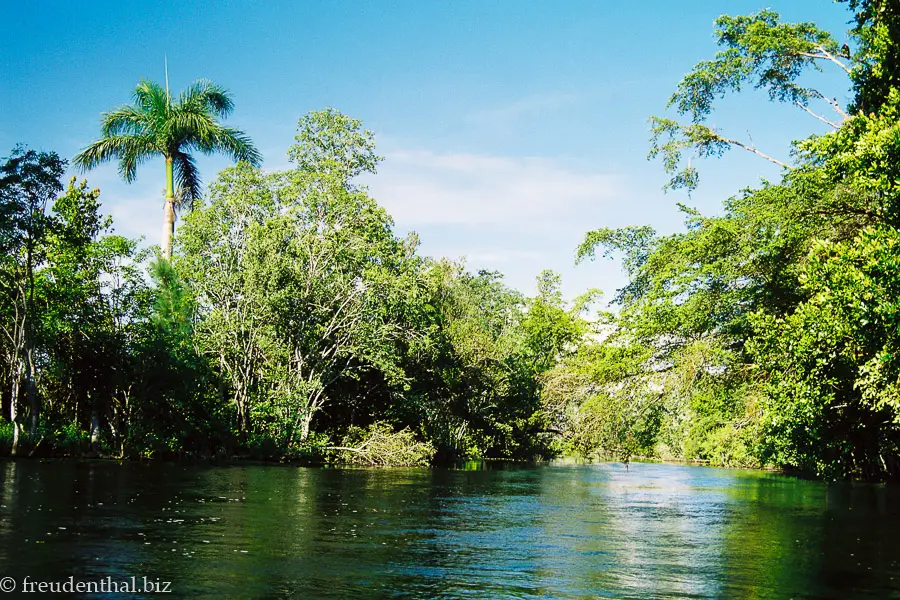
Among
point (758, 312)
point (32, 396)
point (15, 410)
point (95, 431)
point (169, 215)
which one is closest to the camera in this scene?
point (758, 312)

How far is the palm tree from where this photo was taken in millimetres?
40688

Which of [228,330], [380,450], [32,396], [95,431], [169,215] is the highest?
[169,215]

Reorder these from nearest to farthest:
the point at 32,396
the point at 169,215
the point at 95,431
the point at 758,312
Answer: the point at 758,312
the point at 32,396
the point at 95,431
the point at 169,215

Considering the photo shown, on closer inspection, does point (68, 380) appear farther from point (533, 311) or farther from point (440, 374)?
point (533, 311)

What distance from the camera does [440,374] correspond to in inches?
1807

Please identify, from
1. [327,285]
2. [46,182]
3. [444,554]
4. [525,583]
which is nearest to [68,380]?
[46,182]

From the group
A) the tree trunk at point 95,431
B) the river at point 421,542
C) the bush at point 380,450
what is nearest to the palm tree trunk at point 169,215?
the tree trunk at point 95,431

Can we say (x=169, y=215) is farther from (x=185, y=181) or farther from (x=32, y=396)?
(x=32, y=396)

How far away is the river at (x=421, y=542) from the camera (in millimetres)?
8617

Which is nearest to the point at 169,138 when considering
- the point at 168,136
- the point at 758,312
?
the point at 168,136

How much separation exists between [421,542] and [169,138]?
3475 centimetres

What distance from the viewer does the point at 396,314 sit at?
38.2 m

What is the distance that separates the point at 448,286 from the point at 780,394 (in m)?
39.7

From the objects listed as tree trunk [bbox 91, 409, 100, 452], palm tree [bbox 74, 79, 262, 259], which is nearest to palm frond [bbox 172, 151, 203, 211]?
palm tree [bbox 74, 79, 262, 259]
